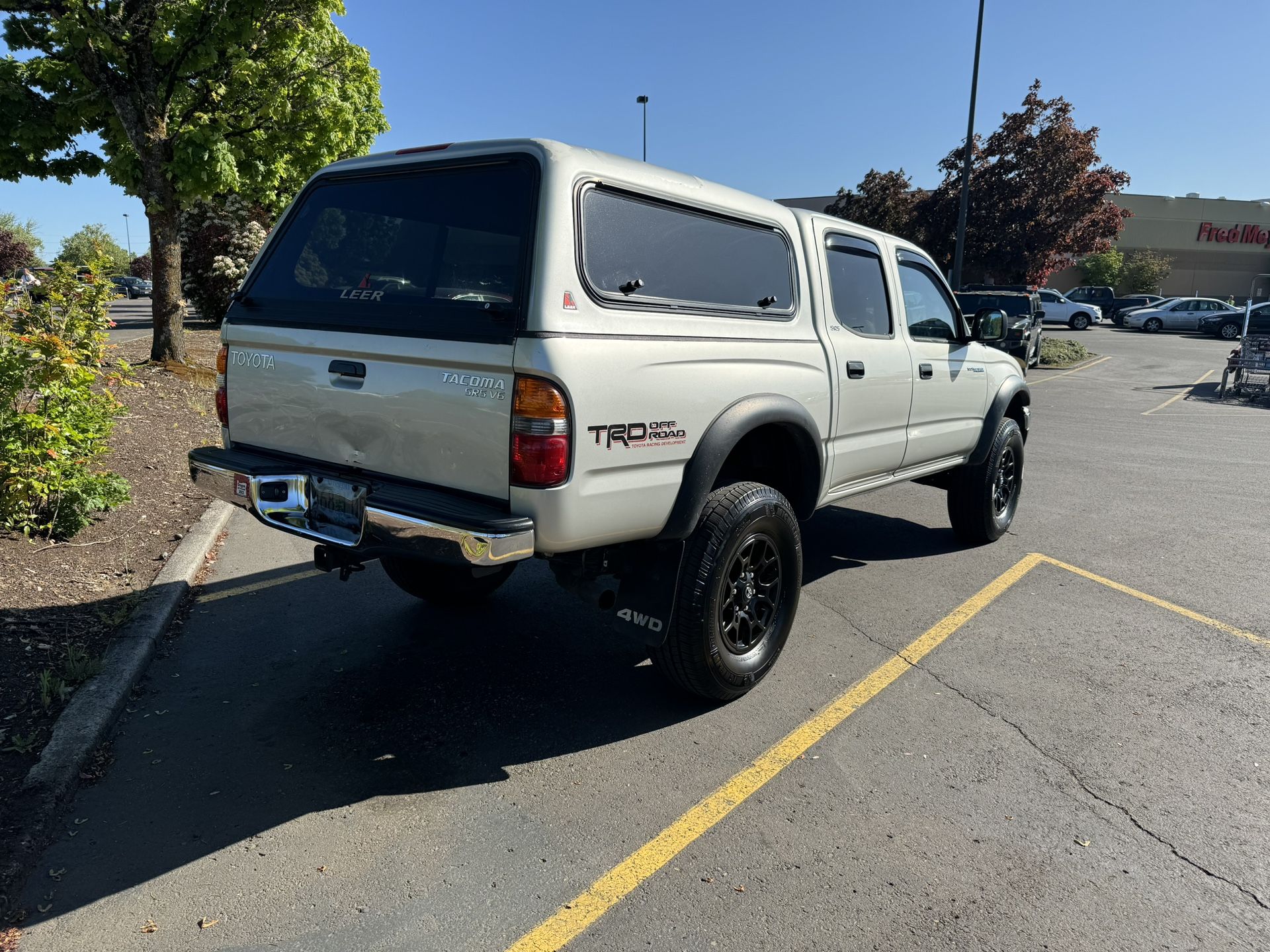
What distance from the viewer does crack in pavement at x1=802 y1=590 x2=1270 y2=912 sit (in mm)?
2762

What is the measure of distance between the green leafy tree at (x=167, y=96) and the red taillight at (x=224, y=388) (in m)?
7.87

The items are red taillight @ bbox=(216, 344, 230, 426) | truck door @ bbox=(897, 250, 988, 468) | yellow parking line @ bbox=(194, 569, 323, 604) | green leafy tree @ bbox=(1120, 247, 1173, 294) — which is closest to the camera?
red taillight @ bbox=(216, 344, 230, 426)

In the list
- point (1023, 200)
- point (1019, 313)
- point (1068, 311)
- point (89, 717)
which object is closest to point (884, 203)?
point (1023, 200)

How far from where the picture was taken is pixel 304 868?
8.99 feet

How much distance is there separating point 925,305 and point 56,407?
5.31 meters

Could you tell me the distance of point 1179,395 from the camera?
17.4 m

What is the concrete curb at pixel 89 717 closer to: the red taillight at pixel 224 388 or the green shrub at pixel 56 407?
the green shrub at pixel 56 407

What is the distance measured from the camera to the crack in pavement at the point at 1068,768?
2.76m

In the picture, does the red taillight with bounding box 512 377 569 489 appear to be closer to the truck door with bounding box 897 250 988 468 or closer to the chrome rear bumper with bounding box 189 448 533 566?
the chrome rear bumper with bounding box 189 448 533 566

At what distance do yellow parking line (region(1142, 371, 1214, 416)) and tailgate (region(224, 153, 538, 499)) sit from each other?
570 inches

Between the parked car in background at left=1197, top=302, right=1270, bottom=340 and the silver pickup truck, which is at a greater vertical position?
the parked car in background at left=1197, top=302, right=1270, bottom=340

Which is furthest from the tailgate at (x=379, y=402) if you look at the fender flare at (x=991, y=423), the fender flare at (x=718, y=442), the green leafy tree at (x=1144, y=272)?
the green leafy tree at (x=1144, y=272)

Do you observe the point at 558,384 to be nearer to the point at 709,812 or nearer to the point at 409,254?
the point at 409,254

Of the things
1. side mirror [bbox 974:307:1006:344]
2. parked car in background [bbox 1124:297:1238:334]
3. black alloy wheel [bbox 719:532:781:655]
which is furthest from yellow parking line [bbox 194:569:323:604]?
parked car in background [bbox 1124:297:1238:334]
